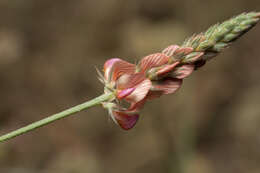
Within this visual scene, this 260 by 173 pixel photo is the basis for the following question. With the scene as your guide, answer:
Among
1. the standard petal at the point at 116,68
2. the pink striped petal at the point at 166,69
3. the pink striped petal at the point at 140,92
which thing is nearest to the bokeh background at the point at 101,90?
the standard petal at the point at 116,68

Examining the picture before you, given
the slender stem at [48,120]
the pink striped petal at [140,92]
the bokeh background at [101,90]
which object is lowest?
the slender stem at [48,120]

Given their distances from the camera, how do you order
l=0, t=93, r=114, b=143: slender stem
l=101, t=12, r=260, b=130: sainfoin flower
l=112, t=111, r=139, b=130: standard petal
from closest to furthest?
l=0, t=93, r=114, b=143: slender stem → l=101, t=12, r=260, b=130: sainfoin flower → l=112, t=111, r=139, b=130: standard petal

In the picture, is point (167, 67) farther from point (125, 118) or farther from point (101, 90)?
point (101, 90)

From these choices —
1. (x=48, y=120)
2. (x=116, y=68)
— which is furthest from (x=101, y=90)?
(x=48, y=120)

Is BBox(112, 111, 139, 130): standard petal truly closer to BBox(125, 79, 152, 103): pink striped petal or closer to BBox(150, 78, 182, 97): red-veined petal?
BBox(125, 79, 152, 103): pink striped petal

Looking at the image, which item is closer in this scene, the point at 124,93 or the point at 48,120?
the point at 48,120

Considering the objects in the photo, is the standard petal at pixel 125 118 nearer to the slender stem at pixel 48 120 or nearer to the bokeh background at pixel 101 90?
the slender stem at pixel 48 120

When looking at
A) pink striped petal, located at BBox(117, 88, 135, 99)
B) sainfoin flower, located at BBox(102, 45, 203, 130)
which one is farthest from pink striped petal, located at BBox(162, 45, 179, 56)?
pink striped petal, located at BBox(117, 88, 135, 99)
